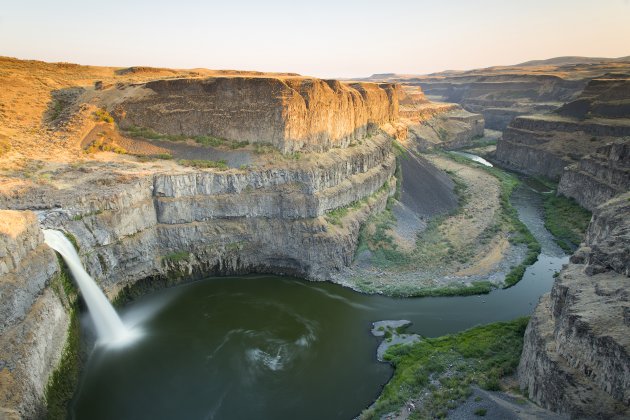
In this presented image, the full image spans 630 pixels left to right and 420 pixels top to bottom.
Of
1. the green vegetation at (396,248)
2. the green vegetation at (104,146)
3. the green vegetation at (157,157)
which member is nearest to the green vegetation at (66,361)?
the green vegetation at (157,157)

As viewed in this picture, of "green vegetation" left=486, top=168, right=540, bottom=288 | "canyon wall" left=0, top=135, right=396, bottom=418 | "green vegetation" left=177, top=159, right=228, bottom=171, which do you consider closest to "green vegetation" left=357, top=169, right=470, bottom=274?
"canyon wall" left=0, top=135, right=396, bottom=418

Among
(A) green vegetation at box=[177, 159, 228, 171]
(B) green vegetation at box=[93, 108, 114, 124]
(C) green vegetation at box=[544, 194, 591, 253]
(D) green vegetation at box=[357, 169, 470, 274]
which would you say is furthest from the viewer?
(C) green vegetation at box=[544, 194, 591, 253]

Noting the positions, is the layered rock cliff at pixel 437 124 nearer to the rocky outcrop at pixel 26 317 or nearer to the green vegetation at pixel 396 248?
the green vegetation at pixel 396 248

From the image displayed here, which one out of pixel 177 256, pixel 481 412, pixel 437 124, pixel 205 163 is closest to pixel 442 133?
pixel 437 124

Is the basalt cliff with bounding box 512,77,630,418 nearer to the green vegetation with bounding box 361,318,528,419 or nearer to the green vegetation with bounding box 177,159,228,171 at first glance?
the green vegetation with bounding box 361,318,528,419

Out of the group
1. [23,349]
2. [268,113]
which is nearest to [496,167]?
[268,113]
